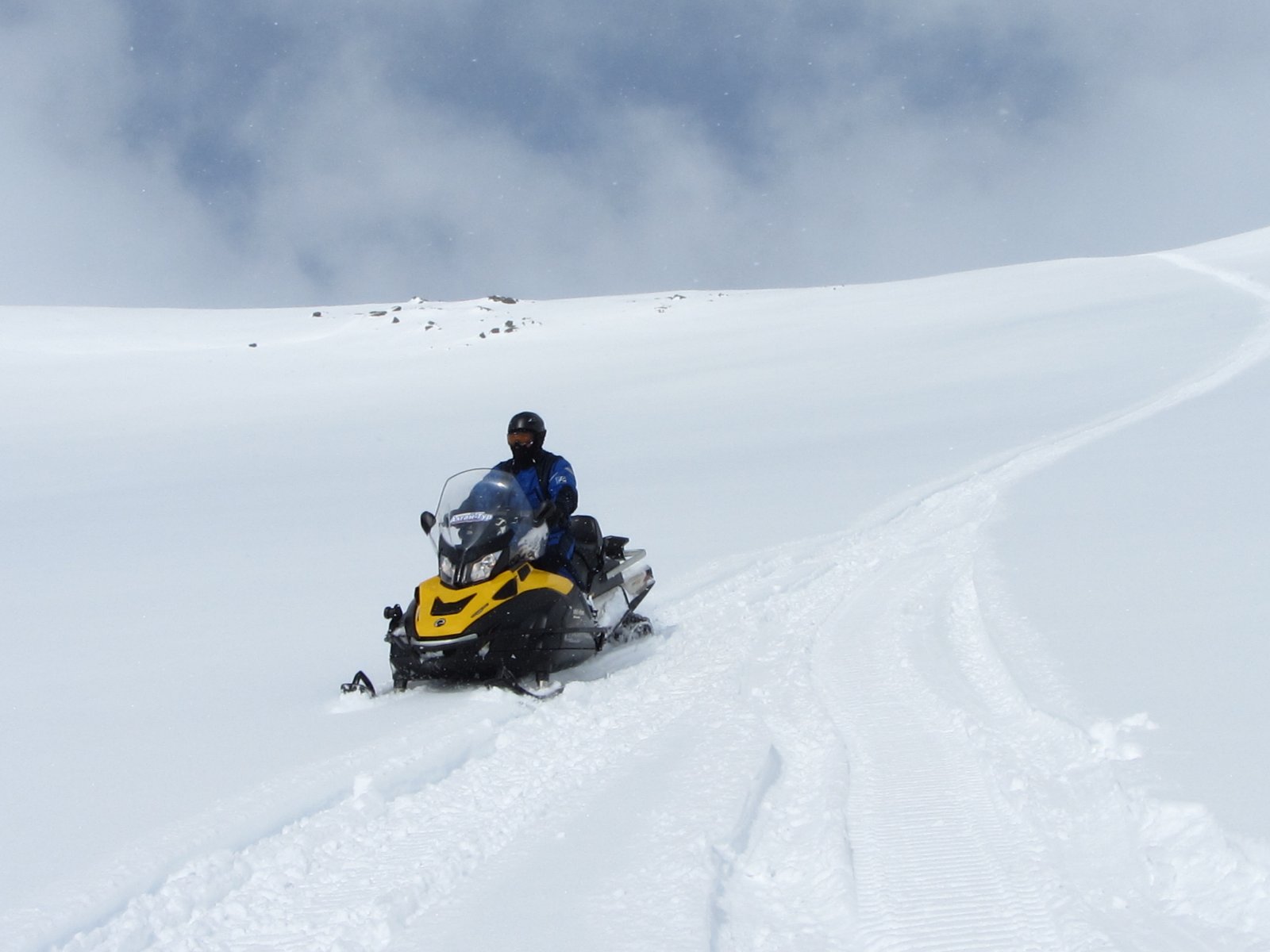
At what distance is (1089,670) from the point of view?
4770mm

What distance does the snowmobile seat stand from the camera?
24.1 feet

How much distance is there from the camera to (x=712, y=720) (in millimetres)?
5188

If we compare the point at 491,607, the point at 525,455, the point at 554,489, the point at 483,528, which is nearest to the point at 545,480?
the point at 554,489

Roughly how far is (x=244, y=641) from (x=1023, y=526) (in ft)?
20.7

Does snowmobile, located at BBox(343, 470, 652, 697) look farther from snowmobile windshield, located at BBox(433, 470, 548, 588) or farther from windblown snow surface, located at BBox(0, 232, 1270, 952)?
windblown snow surface, located at BBox(0, 232, 1270, 952)

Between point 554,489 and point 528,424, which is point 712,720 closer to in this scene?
point 554,489

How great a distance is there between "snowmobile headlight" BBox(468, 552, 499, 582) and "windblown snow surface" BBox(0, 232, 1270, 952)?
678 mm

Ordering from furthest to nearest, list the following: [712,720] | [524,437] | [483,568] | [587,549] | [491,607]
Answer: [587,549]
[524,437]
[483,568]
[491,607]
[712,720]

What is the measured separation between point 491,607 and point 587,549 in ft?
4.93

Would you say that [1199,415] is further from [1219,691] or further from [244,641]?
[244,641]

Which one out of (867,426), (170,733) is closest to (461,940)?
(170,733)

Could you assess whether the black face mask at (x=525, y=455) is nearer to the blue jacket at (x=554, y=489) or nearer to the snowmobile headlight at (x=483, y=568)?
the blue jacket at (x=554, y=489)

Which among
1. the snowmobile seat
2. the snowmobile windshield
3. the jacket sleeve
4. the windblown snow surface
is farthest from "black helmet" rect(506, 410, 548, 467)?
the windblown snow surface

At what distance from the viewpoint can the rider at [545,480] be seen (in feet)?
22.8
